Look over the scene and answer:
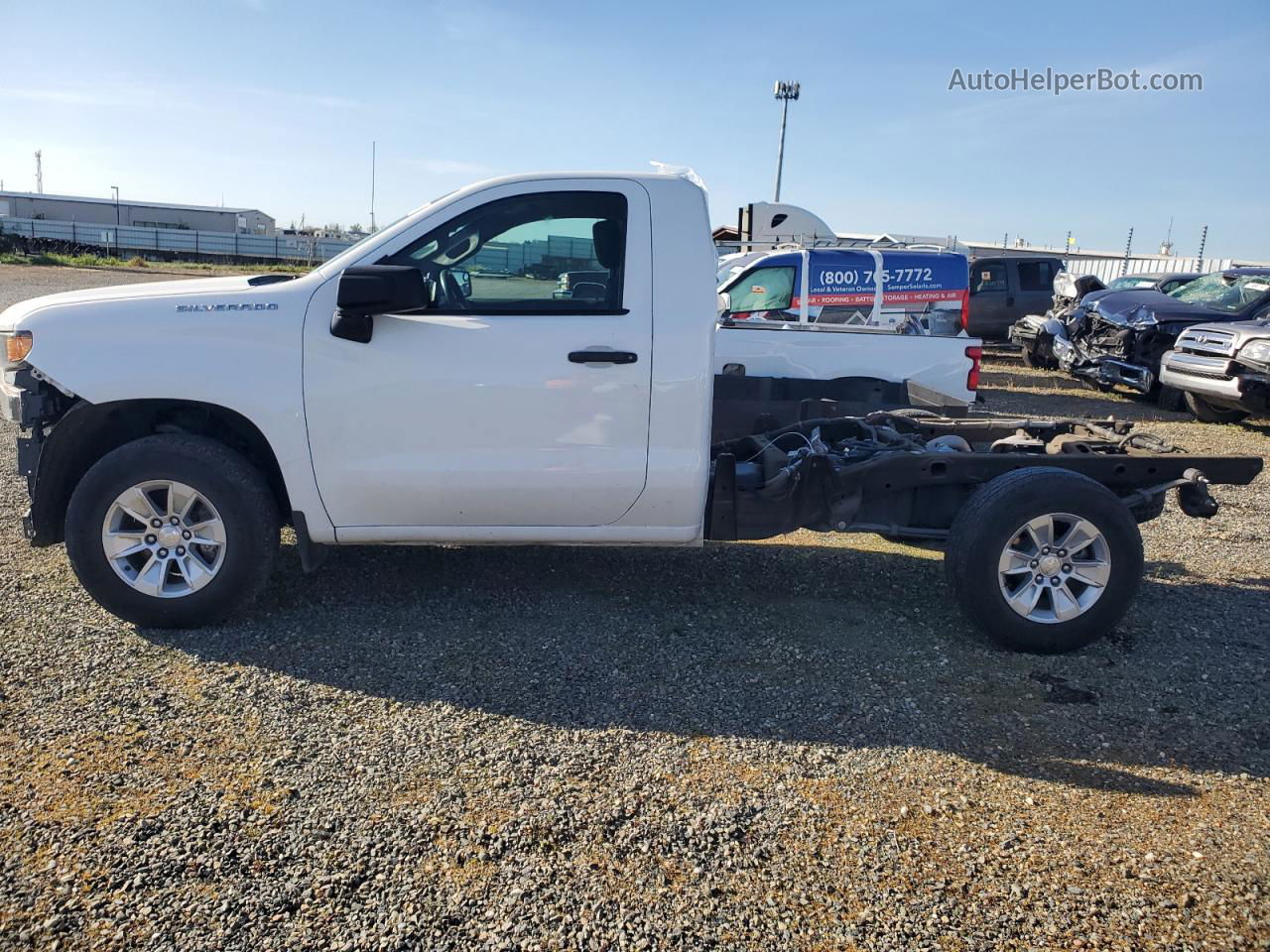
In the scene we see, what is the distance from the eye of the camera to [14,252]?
46469 millimetres

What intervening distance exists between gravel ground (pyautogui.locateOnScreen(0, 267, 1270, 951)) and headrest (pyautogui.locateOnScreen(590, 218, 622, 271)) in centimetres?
173

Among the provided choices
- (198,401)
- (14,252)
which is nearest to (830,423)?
(198,401)

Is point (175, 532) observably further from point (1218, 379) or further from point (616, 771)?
point (1218, 379)

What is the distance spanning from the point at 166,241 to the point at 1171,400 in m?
55.1

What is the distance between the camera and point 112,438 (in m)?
4.73

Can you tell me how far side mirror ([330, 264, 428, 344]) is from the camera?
413 centimetres

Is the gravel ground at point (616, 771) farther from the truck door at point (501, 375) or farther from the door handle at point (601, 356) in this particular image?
the door handle at point (601, 356)

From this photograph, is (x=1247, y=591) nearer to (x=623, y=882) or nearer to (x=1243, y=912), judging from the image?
(x=1243, y=912)

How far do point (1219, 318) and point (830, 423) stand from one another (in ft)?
35.9

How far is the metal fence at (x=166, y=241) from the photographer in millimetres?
54781

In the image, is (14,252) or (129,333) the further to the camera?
(14,252)

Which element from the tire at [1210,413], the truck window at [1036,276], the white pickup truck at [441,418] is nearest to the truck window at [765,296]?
the tire at [1210,413]

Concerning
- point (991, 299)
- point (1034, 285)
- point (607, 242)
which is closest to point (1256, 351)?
point (991, 299)

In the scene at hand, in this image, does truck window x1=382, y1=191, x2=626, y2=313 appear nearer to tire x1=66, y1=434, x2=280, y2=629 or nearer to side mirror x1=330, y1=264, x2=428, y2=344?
side mirror x1=330, y1=264, x2=428, y2=344
